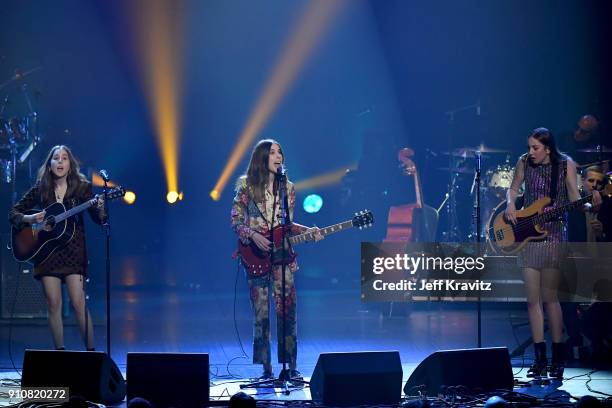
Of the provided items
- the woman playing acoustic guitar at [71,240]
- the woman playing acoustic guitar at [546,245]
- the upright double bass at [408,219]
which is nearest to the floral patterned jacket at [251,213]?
the woman playing acoustic guitar at [71,240]

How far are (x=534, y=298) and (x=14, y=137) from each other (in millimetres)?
7388

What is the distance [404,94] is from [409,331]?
5.78m

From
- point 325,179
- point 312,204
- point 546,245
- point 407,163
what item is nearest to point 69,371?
point 546,245

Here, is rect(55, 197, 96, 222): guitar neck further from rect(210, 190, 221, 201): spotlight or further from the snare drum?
rect(210, 190, 221, 201): spotlight

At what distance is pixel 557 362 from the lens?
6934mm

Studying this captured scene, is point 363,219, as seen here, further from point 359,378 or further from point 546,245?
point 359,378

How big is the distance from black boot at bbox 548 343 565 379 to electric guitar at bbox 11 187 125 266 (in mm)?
3948

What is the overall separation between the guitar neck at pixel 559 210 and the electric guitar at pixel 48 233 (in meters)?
3.59

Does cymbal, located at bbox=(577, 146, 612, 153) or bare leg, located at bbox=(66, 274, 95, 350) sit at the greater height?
cymbal, located at bbox=(577, 146, 612, 153)

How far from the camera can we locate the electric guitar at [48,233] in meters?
6.88

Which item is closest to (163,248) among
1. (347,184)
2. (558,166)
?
(347,184)

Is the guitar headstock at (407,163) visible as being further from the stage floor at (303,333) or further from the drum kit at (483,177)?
the stage floor at (303,333)

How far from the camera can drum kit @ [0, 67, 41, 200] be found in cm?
1096

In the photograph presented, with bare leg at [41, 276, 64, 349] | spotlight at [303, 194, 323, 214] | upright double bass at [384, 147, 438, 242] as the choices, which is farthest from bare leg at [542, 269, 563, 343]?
spotlight at [303, 194, 323, 214]
